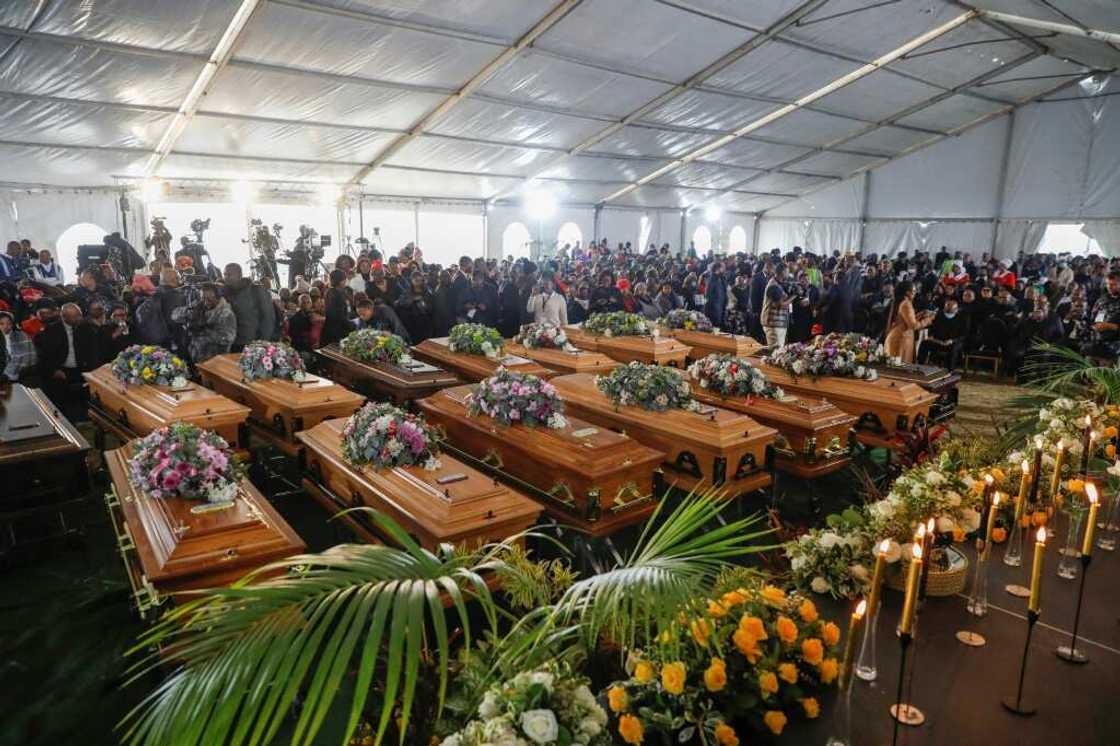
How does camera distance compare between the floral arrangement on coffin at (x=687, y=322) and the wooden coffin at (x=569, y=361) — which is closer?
the wooden coffin at (x=569, y=361)

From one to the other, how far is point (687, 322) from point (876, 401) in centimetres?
328

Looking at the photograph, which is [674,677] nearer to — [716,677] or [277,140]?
[716,677]

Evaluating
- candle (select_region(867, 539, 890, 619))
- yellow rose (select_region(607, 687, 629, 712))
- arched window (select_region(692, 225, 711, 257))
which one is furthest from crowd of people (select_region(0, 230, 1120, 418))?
arched window (select_region(692, 225, 711, 257))

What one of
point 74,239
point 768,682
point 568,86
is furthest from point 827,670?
point 74,239

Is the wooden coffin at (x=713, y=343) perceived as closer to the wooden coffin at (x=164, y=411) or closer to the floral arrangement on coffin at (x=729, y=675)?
the wooden coffin at (x=164, y=411)

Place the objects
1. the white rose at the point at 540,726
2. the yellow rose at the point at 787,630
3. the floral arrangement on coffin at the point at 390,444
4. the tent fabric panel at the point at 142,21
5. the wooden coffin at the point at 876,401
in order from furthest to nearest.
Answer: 1. the tent fabric panel at the point at 142,21
2. the wooden coffin at the point at 876,401
3. the floral arrangement on coffin at the point at 390,444
4. the yellow rose at the point at 787,630
5. the white rose at the point at 540,726

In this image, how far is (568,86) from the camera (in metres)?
10.7

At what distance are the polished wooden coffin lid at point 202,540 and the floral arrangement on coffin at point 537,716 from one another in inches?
74.1

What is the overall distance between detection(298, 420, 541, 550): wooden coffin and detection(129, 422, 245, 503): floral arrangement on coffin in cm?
68

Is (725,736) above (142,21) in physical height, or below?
below

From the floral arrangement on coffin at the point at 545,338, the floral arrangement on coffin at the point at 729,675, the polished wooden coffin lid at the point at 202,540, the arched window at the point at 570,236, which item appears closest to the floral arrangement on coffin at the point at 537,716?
the floral arrangement on coffin at the point at 729,675

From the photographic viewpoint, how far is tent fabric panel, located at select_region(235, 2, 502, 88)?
7699 millimetres

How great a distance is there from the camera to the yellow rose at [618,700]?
1.61 m

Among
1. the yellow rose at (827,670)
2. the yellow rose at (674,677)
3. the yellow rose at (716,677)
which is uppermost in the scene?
the yellow rose at (674,677)
